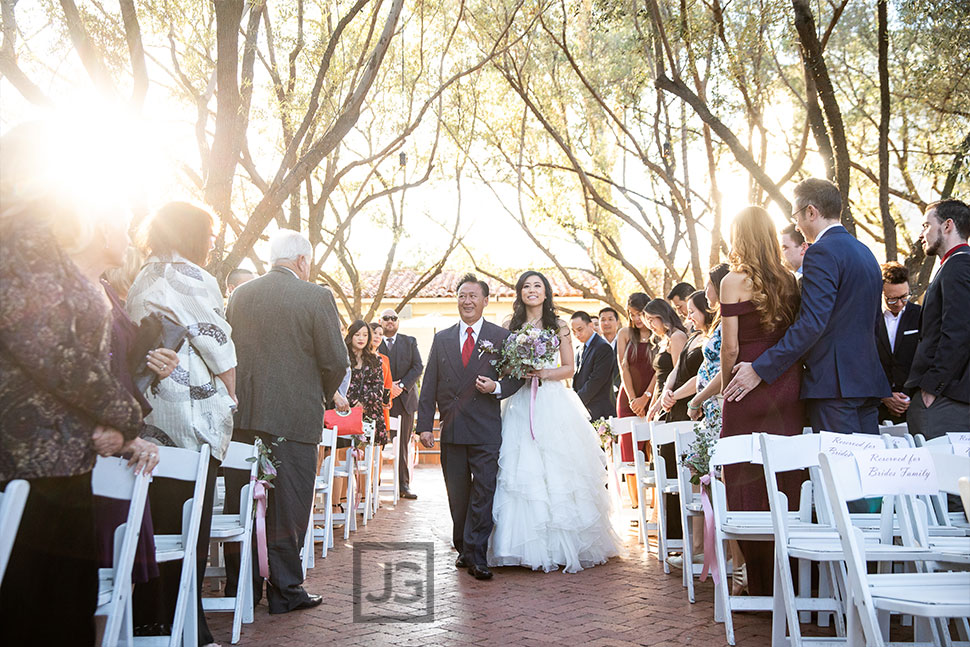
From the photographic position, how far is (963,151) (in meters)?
10.5

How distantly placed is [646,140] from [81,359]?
1453 centimetres

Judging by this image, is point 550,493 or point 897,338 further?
point 550,493

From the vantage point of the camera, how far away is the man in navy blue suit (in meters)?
5.12

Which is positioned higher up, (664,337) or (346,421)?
(664,337)

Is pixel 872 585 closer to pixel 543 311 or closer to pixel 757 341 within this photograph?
pixel 757 341

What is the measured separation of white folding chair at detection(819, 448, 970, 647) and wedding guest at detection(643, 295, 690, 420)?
4.70 m

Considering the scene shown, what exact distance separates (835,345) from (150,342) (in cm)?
364

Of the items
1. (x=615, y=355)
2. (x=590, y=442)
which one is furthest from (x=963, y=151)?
(x=590, y=442)

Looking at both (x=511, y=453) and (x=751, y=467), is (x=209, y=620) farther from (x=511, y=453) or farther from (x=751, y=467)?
(x=751, y=467)

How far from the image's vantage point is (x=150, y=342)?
156 inches

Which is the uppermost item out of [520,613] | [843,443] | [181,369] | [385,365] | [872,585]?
[385,365]

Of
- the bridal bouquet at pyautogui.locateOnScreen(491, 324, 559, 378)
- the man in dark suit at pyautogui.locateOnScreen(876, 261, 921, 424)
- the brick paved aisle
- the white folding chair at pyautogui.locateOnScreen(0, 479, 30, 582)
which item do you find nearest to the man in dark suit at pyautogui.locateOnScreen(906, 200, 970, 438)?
the man in dark suit at pyautogui.locateOnScreen(876, 261, 921, 424)

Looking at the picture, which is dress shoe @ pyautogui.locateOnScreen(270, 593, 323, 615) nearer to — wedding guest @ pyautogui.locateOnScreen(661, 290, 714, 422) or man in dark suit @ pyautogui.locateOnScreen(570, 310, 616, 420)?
wedding guest @ pyautogui.locateOnScreen(661, 290, 714, 422)

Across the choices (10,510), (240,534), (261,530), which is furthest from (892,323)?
(10,510)
